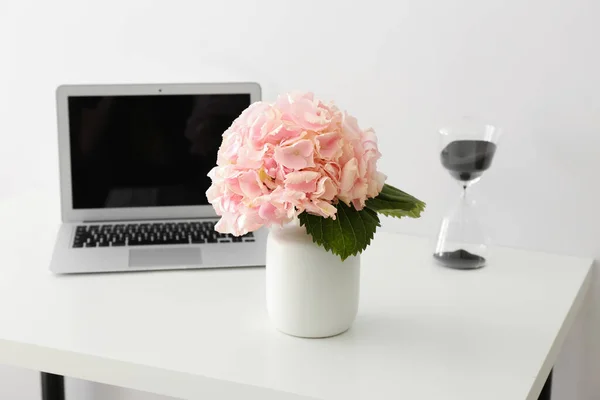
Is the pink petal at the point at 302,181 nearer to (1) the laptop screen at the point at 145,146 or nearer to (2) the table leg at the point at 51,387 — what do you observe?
(1) the laptop screen at the point at 145,146

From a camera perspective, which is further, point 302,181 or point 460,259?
point 460,259

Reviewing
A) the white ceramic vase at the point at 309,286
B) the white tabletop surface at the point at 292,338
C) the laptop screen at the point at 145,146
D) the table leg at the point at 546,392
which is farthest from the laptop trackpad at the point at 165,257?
the table leg at the point at 546,392

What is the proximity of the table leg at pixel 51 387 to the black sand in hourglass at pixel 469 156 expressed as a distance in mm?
853

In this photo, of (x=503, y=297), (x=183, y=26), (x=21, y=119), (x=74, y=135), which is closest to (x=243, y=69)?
(x=183, y=26)

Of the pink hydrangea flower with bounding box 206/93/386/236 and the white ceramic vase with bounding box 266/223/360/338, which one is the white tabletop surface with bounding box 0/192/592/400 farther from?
the pink hydrangea flower with bounding box 206/93/386/236

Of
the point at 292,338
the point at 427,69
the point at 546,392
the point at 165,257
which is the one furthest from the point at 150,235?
the point at 546,392

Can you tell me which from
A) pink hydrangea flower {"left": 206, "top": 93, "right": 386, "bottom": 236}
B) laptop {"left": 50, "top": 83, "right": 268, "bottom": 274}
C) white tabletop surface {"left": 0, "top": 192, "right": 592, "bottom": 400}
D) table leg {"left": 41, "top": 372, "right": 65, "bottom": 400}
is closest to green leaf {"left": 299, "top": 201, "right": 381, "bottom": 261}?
pink hydrangea flower {"left": 206, "top": 93, "right": 386, "bottom": 236}

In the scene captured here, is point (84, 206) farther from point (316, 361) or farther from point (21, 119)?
point (316, 361)

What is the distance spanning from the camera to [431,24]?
1.37m

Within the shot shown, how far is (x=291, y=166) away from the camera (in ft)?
3.04

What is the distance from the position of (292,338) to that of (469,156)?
421mm

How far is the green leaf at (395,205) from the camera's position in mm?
1003

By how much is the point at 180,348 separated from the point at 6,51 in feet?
3.27

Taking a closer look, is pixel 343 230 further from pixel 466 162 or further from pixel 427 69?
pixel 427 69
